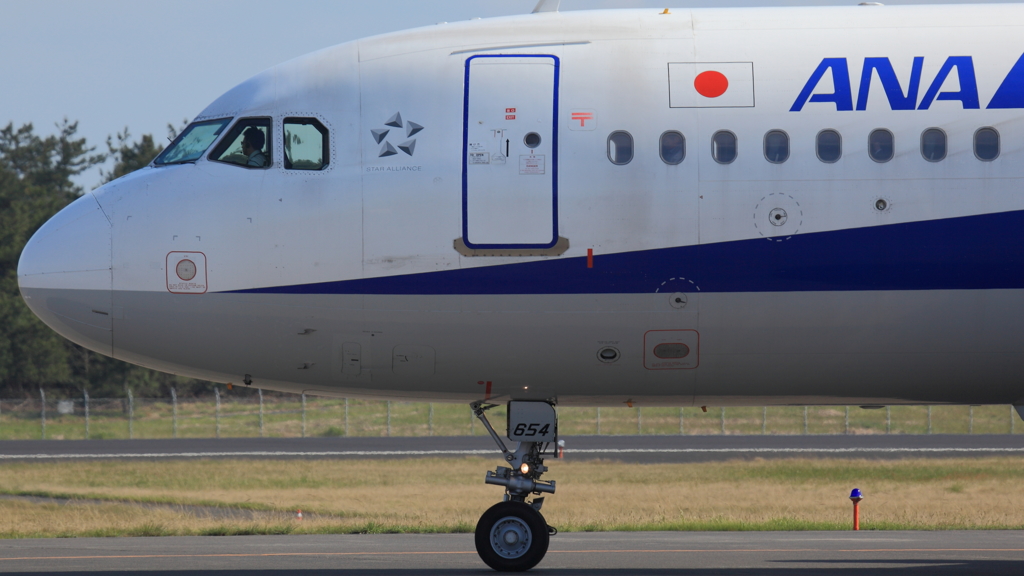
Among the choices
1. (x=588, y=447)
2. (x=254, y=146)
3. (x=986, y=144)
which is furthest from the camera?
(x=588, y=447)

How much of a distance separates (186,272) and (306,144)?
1.71 m

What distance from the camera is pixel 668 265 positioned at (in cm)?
1022

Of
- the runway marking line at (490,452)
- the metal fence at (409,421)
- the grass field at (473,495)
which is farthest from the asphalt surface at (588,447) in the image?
the metal fence at (409,421)

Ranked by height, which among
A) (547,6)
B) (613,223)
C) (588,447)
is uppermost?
(547,6)

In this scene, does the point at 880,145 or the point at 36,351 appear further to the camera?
the point at 36,351

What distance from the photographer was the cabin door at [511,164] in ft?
33.3

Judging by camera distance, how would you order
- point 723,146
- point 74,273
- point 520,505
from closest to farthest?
point 723,146, point 74,273, point 520,505

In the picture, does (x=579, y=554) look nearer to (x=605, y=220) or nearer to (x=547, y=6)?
(x=605, y=220)

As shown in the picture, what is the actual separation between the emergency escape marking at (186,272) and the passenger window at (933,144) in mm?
6928

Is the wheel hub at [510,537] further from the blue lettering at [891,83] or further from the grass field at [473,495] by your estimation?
the grass field at [473,495]

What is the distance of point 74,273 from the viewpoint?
10297mm

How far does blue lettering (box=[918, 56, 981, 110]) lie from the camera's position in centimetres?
1015

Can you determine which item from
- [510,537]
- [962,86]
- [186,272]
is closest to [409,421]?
[510,537]

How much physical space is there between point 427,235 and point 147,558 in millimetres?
7486
